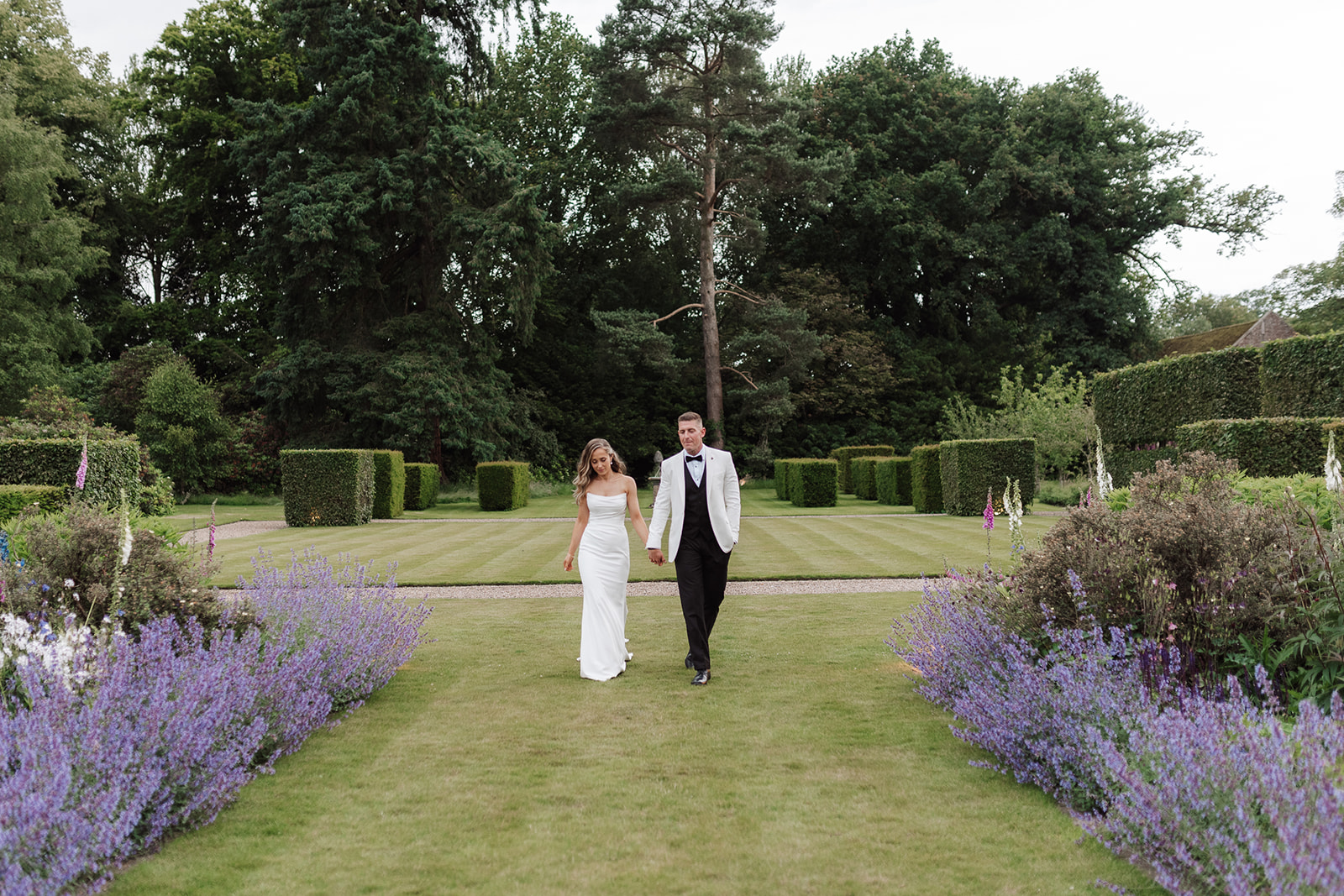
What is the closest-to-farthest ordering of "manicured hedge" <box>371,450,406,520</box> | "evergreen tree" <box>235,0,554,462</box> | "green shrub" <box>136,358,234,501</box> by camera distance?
1. "manicured hedge" <box>371,450,406,520</box>
2. "green shrub" <box>136,358,234,501</box>
3. "evergreen tree" <box>235,0,554,462</box>

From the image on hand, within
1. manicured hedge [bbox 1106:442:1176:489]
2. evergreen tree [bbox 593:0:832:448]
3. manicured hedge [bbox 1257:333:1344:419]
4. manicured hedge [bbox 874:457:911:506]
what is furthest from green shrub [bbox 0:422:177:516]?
manicured hedge [bbox 1257:333:1344:419]

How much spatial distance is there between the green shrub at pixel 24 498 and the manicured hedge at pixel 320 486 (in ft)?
24.3

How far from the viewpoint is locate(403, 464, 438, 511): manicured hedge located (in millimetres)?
23406

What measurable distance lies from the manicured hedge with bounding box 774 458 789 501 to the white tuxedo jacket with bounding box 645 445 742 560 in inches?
756

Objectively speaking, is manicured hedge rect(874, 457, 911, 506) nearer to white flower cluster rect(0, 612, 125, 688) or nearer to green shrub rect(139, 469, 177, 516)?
green shrub rect(139, 469, 177, 516)

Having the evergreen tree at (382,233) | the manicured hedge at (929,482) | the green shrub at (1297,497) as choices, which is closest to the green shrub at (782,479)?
the manicured hedge at (929,482)

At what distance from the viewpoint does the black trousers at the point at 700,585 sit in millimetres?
5652

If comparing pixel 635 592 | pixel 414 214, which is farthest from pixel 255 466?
pixel 635 592

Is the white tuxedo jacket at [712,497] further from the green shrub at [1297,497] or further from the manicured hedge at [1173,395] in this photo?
the manicured hedge at [1173,395]

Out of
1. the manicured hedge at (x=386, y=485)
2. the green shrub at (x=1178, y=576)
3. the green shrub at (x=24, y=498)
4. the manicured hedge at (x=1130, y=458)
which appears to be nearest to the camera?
the green shrub at (x=1178, y=576)

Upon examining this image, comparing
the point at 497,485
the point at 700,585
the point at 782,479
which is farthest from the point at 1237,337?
the point at 700,585

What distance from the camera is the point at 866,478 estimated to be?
25219 millimetres

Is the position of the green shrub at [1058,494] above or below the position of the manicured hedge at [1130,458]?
below

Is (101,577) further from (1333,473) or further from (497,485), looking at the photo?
(497,485)
